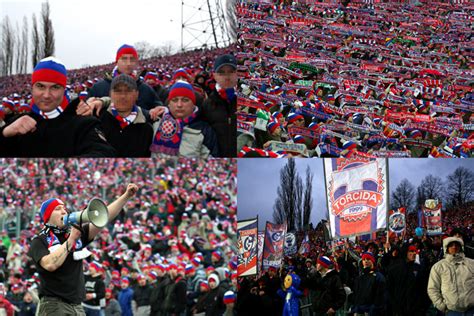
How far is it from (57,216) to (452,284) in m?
3.91

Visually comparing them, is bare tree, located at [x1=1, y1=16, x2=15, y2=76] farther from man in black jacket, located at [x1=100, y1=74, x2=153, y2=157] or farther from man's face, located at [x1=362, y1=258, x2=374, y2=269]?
man's face, located at [x1=362, y1=258, x2=374, y2=269]

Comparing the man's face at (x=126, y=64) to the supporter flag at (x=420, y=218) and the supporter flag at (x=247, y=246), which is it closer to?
the supporter flag at (x=247, y=246)

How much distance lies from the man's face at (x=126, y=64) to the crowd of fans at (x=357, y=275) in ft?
8.44

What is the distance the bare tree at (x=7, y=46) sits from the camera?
7.42 meters

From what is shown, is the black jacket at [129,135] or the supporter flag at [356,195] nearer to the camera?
the black jacket at [129,135]

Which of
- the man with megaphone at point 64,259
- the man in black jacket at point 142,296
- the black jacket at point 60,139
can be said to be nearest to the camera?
the man with megaphone at point 64,259

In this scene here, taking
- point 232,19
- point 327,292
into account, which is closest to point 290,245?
point 327,292

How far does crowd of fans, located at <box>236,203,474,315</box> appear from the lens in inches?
295

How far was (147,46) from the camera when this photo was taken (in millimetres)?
7637

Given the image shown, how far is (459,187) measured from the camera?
812 cm

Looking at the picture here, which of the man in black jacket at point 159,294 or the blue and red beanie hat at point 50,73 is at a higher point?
the blue and red beanie hat at point 50,73

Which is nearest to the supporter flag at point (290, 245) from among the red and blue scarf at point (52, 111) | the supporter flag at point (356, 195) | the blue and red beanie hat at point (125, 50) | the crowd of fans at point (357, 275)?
the crowd of fans at point (357, 275)

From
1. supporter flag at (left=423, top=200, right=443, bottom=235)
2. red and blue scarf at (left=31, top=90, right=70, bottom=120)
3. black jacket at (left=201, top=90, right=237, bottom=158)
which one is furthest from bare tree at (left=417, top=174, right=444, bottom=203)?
red and blue scarf at (left=31, top=90, right=70, bottom=120)

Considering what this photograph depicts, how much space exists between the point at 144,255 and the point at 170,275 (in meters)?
1.51
